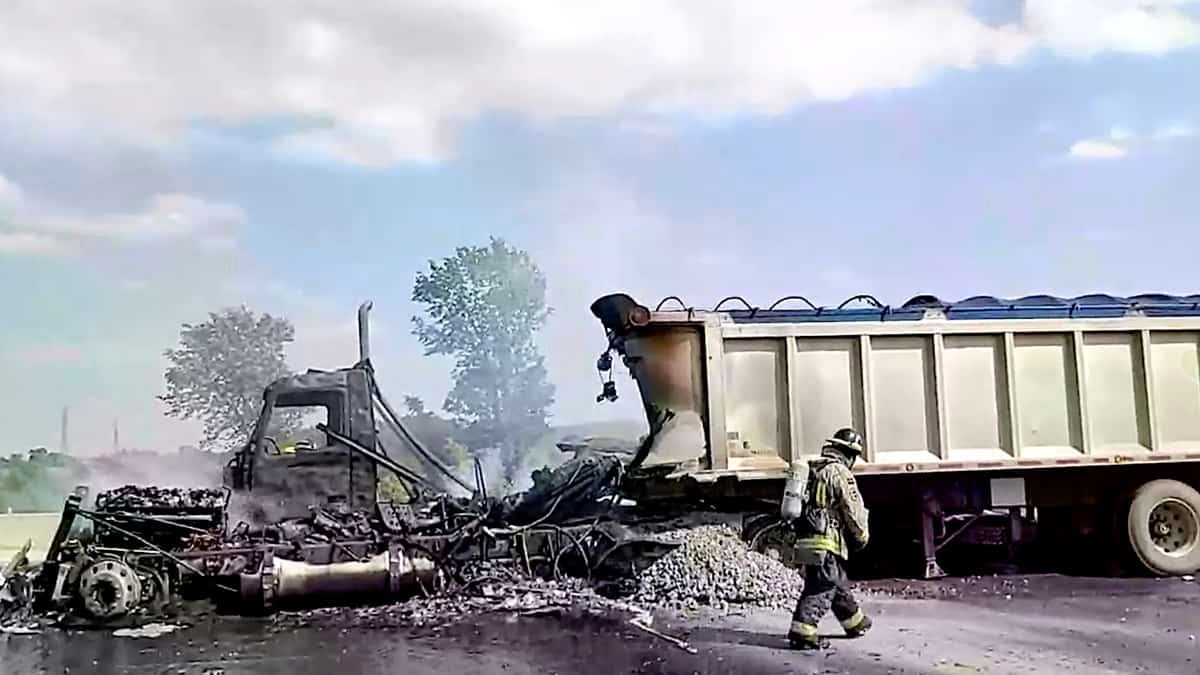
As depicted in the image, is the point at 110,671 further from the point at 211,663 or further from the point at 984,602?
the point at 984,602

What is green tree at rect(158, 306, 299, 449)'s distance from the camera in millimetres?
25203

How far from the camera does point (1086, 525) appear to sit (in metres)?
10.6

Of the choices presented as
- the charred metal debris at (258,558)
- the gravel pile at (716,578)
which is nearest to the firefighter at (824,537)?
the gravel pile at (716,578)

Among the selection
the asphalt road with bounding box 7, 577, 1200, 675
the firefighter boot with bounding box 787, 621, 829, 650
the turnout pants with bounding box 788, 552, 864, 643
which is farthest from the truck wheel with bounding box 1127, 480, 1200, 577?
the firefighter boot with bounding box 787, 621, 829, 650

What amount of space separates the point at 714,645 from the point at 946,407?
3726mm

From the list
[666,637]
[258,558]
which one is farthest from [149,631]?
[666,637]

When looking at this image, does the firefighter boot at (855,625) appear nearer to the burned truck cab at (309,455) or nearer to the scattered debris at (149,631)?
the burned truck cab at (309,455)

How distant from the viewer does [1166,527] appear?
1032 cm

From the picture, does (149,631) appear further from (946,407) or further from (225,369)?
(225,369)

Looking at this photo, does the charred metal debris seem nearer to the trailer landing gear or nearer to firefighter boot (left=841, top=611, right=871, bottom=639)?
firefighter boot (left=841, top=611, right=871, bottom=639)

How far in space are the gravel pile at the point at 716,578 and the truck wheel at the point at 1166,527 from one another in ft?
11.5

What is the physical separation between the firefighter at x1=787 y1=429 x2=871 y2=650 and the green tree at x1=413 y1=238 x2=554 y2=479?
1355 centimetres

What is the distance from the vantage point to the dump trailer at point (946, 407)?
9609mm

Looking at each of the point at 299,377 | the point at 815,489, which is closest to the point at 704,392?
the point at 815,489
